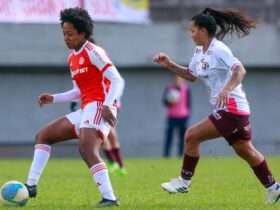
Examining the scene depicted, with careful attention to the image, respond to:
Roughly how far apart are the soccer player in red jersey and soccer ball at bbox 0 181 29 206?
397 millimetres

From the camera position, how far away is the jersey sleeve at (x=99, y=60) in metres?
10.1

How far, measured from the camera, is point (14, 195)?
10133mm

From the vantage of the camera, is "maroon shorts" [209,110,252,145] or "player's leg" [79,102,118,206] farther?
"maroon shorts" [209,110,252,145]

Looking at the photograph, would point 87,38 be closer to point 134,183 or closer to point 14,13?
point 134,183

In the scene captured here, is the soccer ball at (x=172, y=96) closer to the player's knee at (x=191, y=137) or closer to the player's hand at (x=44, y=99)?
the player's hand at (x=44, y=99)

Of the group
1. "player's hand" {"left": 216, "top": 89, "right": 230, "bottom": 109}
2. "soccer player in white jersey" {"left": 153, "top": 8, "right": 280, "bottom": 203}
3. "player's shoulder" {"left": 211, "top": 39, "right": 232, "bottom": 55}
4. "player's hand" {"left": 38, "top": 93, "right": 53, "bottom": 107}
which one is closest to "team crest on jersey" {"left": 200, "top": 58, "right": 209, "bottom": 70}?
"soccer player in white jersey" {"left": 153, "top": 8, "right": 280, "bottom": 203}

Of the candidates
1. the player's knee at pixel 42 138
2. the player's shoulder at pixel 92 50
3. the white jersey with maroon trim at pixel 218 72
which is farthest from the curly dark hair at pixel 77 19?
the white jersey with maroon trim at pixel 218 72

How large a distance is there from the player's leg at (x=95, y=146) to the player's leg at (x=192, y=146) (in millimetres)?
992

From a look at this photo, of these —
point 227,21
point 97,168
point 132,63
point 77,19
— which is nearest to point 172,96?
point 132,63

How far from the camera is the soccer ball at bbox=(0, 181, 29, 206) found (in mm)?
10141

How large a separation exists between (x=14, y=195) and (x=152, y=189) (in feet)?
10.6

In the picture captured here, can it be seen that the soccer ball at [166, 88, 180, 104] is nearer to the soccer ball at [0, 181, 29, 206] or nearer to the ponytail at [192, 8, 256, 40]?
the ponytail at [192, 8, 256, 40]

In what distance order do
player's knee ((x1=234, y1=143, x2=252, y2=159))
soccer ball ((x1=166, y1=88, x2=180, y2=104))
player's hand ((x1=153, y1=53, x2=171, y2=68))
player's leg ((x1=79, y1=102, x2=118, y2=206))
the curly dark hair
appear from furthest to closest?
soccer ball ((x1=166, y1=88, x2=180, y2=104)) < player's hand ((x1=153, y1=53, x2=171, y2=68)) < player's knee ((x1=234, y1=143, x2=252, y2=159)) < the curly dark hair < player's leg ((x1=79, y1=102, x2=118, y2=206))

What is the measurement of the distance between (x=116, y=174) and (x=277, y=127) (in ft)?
39.5
